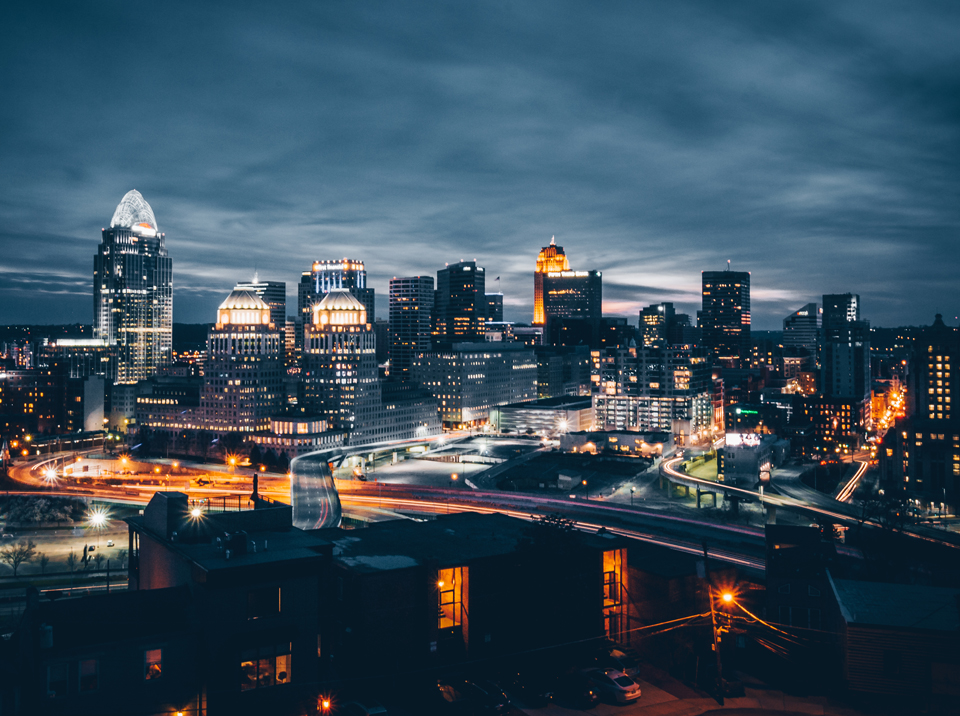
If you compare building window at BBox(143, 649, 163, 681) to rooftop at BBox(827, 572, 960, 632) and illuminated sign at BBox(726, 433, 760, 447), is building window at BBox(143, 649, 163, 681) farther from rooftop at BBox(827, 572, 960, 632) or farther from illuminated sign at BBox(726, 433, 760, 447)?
illuminated sign at BBox(726, 433, 760, 447)

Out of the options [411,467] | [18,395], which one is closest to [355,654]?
[411,467]

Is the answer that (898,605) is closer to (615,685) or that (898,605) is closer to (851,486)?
(615,685)

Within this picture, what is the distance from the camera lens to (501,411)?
595 feet

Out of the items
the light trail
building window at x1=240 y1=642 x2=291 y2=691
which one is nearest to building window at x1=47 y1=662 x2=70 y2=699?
building window at x1=240 y1=642 x2=291 y2=691

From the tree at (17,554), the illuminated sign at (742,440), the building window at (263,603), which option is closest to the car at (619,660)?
the building window at (263,603)

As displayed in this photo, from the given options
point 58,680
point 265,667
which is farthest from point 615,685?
point 58,680

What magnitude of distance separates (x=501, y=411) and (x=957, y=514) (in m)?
103

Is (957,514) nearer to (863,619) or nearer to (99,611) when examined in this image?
(863,619)

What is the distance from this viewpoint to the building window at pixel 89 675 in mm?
26062

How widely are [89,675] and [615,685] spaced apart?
20543mm

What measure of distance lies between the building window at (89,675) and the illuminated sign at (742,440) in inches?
4031

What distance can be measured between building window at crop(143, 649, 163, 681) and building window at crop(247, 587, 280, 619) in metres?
3.44

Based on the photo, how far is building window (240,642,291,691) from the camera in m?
29.2

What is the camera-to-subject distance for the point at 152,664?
27.4m
